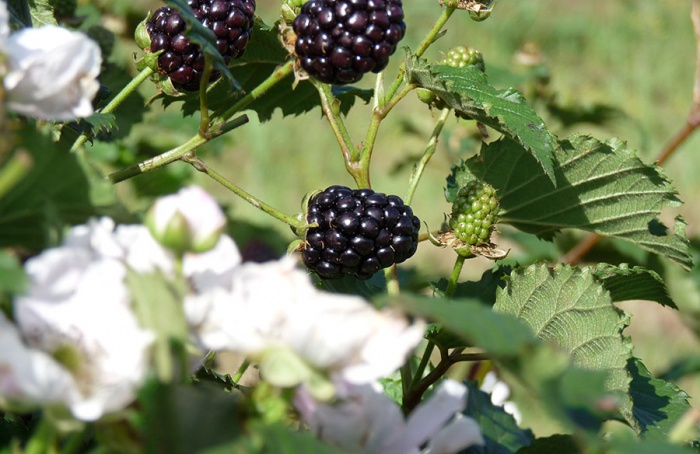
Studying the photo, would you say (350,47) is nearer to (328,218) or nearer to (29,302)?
(328,218)

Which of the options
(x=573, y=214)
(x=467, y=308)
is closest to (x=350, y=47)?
(x=573, y=214)

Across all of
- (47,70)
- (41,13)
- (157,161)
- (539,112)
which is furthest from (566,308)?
(539,112)

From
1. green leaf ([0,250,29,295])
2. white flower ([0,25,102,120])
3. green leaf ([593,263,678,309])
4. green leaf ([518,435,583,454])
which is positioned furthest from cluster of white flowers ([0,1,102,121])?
green leaf ([593,263,678,309])

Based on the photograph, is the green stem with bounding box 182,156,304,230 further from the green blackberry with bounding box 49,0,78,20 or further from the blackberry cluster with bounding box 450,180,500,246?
the green blackberry with bounding box 49,0,78,20

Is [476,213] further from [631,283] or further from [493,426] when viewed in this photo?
[493,426]

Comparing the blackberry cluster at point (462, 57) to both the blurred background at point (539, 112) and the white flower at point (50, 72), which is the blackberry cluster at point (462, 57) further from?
the white flower at point (50, 72)

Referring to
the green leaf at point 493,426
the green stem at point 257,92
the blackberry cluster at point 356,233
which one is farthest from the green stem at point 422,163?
the green leaf at point 493,426
